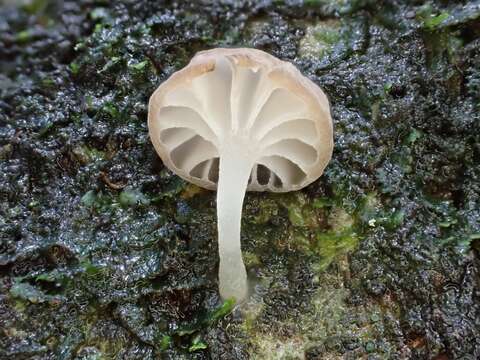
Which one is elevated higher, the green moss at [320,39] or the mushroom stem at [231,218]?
the green moss at [320,39]

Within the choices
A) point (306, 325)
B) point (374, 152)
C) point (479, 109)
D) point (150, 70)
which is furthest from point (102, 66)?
point (479, 109)

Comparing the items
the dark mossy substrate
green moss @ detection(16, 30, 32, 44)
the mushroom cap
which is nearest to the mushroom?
the mushroom cap

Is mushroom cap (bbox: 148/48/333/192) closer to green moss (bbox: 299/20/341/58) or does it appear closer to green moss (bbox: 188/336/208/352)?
green moss (bbox: 188/336/208/352)

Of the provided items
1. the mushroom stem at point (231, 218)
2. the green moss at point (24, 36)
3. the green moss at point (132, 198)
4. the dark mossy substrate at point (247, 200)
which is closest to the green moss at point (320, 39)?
the dark mossy substrate at point (247, 200)

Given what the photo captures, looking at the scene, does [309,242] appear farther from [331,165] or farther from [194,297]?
[194,297]

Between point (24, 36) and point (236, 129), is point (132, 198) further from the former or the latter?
point (24, 36)

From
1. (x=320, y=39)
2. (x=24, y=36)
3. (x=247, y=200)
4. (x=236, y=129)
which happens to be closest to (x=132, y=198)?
(x=247, y=200)

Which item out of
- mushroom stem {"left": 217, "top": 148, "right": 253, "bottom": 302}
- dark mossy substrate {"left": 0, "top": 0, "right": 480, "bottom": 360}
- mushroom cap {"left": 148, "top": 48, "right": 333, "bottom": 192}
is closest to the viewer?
mushroom cap {"left": 148, "top": 48, "right": 333, "bottom": 192}

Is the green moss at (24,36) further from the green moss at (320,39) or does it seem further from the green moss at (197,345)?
the green moss at (197,345)
